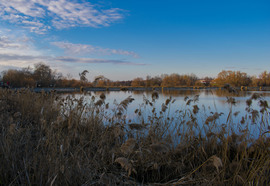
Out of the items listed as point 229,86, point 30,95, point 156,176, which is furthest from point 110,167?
point 30,95

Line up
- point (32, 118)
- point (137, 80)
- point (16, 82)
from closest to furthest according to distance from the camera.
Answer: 1. point (32, 118)
2. point (16, 82)
3. point (137, 80)

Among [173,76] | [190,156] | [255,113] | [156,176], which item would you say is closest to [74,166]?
[156,176]

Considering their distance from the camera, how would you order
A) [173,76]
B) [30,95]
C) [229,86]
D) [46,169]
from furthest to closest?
[173,76] → [30,95] → [229,86] → [46,169]

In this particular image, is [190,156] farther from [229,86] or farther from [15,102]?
[15,102]

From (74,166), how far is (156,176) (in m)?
1.57

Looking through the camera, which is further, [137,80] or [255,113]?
[137,80]

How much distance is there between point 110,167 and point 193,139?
6.14ft

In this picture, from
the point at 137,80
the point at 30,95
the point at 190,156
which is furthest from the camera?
the point at 137,80

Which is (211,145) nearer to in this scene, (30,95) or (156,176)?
Result: (156,176)

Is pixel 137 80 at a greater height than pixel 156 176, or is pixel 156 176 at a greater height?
pixel 137 80

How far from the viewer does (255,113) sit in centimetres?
397

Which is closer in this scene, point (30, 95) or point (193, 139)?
point (193, 139)

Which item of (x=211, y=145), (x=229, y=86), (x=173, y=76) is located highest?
(x=173, y=76)

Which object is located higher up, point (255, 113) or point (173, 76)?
point (173, 76)
